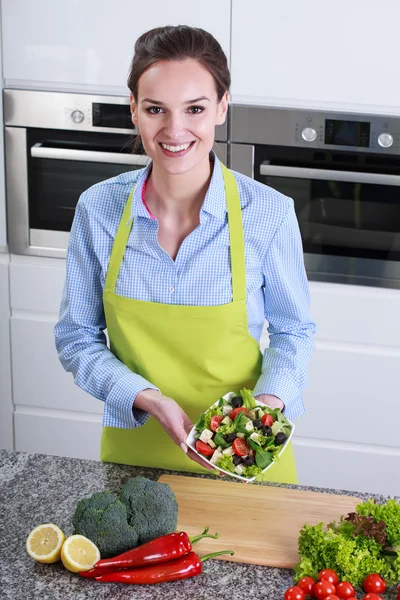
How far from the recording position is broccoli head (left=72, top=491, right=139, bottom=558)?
1316 mm

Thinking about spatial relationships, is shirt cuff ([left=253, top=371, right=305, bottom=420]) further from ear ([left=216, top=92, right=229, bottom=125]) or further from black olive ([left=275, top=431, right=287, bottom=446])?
ear ([left=216, top=92, right=229, bottom=125])

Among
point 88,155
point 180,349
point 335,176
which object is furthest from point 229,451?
point 88,155

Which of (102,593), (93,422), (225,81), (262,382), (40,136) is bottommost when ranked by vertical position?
(93,422)

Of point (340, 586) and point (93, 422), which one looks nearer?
point (340, 586)

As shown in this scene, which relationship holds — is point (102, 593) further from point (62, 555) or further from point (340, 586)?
point (340, 586)

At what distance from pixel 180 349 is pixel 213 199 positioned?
11.5 inches

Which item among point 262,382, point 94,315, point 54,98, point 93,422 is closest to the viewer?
point 262,382

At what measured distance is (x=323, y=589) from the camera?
1244mm

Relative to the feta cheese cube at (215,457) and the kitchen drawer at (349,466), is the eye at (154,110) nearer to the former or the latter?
the feta cheese cube at (215,457)

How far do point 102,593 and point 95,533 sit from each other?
0.09m

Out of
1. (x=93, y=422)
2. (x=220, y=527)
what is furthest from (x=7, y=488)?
(x=93, y=422)

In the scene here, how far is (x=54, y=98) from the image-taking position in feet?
9.21

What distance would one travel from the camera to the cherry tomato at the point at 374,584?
1269 millimetres

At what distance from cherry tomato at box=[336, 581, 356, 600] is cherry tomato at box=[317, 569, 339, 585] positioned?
1cm
